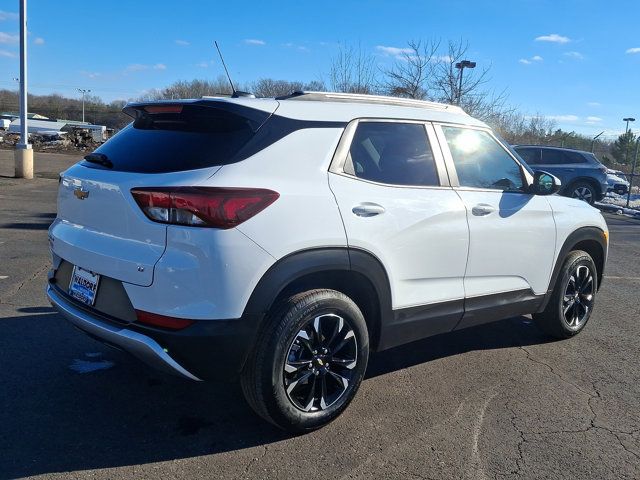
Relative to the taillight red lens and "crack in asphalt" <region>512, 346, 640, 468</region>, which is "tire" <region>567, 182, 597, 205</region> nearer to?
"crack in asphalt" <region>512, 346, 640, 468</region>

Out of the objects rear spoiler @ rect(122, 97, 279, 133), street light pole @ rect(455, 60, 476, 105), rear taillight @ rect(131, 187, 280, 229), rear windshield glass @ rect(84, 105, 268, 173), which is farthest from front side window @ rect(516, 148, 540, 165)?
rear taillight @ rect(131, 187, 280, 229)

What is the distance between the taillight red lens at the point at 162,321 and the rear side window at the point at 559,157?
16.0m

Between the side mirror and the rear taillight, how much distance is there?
2.67 m

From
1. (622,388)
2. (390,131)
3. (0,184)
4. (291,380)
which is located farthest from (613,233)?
(0,184)

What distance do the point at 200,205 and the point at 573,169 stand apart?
16298 mm

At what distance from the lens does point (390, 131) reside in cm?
385

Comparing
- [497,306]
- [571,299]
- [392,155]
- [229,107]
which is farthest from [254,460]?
[571,299]

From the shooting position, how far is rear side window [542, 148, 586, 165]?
55.5ft

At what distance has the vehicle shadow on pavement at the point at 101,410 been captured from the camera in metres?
3.03

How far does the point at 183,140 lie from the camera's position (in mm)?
3258

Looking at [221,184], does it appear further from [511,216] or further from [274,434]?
[511,216]

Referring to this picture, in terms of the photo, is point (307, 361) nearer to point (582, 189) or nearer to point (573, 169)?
point (573, 169)

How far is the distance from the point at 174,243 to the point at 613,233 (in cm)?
1353

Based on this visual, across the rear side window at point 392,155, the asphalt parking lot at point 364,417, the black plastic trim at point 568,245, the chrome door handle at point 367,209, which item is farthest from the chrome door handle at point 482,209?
the asphalt parking lot at point 364,417
